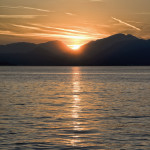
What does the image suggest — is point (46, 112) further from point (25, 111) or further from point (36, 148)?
point (36, 148)

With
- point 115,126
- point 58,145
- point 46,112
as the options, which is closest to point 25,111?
point 46,112

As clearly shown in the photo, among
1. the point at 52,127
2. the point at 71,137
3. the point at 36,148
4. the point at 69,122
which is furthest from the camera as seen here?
the point at 69,122

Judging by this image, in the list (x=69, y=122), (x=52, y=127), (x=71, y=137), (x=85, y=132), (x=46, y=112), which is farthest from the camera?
(x=46, y=112)

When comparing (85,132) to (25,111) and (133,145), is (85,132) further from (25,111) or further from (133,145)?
(25,111)

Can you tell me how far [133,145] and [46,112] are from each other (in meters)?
15.4

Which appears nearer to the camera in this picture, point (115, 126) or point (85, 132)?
point (85, 132)

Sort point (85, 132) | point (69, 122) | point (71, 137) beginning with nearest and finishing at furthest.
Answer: point (71, 137)
point (85, 132)
point (69, 122)

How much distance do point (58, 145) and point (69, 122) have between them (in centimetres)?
821

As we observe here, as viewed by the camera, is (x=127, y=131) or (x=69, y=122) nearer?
(x=127, y=131)

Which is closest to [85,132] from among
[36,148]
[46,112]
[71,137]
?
[71,137]

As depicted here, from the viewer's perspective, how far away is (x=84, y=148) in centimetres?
1989

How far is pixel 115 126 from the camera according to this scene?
2672 centimetres

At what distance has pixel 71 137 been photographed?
74.9 ft

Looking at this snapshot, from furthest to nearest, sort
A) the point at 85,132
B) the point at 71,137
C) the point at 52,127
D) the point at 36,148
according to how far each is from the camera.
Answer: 1. the point at 52,127
2. the point at 85,132
3. the point at 71,137
4. the point at 36,148
